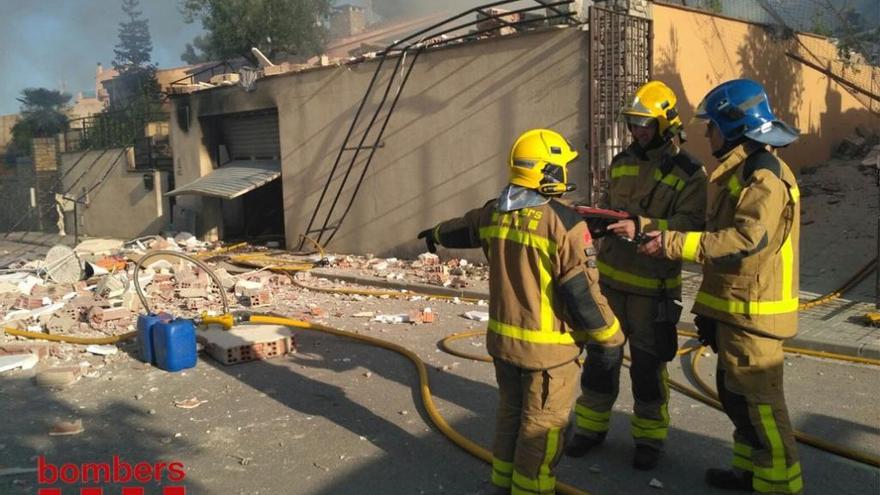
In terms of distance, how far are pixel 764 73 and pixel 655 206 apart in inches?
400

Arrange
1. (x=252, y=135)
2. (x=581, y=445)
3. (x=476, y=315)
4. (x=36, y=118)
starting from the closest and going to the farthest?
1. (x=581, y=445)
2. (x=476, y=315)
3. (x=252, y=135)
4. (x=36, y=118)

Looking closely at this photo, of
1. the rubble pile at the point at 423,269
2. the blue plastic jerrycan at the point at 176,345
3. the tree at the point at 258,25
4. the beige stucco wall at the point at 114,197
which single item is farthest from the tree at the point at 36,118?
the blue plastic jerrycan at the point at 176,345

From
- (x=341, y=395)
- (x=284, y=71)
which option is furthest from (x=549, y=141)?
(x=284, y=71)

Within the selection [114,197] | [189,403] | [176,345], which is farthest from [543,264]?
[114,197]

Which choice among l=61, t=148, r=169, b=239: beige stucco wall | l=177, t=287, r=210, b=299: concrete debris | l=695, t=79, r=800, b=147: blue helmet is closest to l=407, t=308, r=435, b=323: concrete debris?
l=177, t=287, r=210, b=299: concrete debris

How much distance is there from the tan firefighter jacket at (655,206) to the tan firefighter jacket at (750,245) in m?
0.36

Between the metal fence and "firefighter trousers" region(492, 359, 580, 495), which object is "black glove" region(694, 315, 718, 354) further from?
the metal fence

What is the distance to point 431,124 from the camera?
11.5 metres

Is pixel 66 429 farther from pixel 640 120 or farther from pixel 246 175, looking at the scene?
pixel 246 175

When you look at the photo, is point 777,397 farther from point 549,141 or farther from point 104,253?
point 104,253

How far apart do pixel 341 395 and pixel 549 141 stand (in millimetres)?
2939

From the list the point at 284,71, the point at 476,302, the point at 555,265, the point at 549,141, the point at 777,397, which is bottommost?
the point at 476,302

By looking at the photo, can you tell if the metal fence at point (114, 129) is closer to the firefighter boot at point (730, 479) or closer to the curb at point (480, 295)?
the curb at point (480, 295)

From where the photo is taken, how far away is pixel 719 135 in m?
3.37
